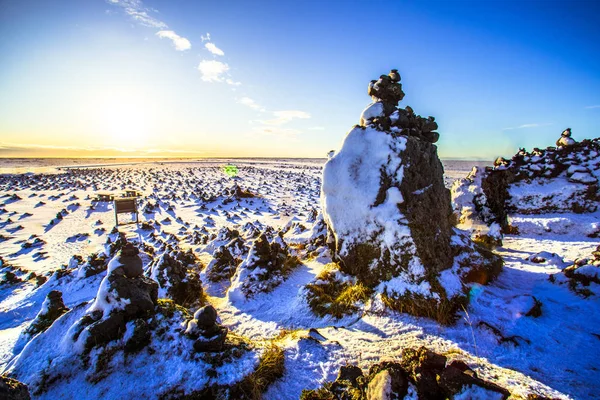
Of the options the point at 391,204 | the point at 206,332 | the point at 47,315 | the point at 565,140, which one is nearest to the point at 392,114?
the point at 391,204

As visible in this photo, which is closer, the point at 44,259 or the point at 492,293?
the point at 492,293

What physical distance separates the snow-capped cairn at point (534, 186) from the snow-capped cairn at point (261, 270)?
7.13 meters

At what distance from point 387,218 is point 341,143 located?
7.21ft

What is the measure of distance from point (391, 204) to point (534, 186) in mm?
8572

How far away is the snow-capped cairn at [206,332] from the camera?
3.71 m

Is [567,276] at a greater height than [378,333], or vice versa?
[567,276]

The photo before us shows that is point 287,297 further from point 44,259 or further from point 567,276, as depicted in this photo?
point 44,259

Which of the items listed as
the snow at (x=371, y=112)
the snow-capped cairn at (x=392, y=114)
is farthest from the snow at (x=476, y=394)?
the snow at (x=371, y=112)

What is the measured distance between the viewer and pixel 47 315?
16.9 feet

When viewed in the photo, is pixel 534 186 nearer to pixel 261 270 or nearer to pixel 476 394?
pixel 261 270

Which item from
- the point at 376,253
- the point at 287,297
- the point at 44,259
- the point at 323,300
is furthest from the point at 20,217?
the point at 376,253

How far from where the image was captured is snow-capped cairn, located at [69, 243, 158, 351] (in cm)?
374

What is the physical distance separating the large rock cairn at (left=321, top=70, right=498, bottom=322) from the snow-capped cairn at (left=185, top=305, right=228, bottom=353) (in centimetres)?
321

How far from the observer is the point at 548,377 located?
3.17 meters
